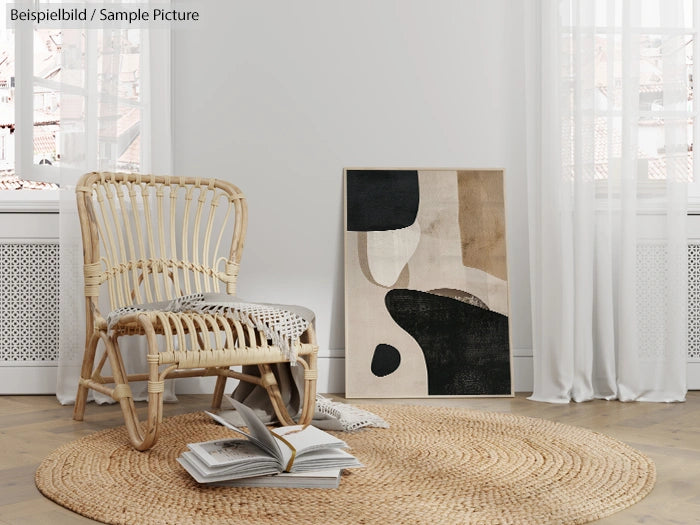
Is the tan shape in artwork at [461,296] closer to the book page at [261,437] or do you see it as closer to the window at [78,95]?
the window at [78,95]

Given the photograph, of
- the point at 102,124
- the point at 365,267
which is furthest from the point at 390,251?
the point at 102,124

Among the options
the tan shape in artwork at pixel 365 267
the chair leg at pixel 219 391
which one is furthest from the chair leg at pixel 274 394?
the tan shape in artwork at pixel 365 267

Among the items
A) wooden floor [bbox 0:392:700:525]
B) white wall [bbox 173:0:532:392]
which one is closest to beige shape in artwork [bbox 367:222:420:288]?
white wall [bbox 173:0:532:392]

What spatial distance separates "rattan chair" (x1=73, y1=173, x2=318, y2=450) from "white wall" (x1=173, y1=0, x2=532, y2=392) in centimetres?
21

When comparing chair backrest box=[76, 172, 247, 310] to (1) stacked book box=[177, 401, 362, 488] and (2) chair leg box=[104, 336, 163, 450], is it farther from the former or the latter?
(1) stacked book box=[177, 401, 362, 488]

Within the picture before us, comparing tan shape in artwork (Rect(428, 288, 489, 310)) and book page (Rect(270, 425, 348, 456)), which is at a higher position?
tan shape in artwork (Rect(428, 288, 489, 310))

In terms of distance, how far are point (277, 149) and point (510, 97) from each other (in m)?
0.97

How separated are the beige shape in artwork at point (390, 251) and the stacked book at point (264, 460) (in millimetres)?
1267

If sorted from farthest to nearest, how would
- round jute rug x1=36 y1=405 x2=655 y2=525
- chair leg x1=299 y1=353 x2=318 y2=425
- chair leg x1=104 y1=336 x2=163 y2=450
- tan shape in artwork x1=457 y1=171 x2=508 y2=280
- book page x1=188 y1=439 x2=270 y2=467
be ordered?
tan shape in artwork x1=457 y1=171 x2=508 y2=280 < chair leg x1=299 y1=353 x2=318 y2=425 < chair leg x1=104 y1=336 x2=163 y2=450 < book page x1=188 y1=439 x2=270 y2=467 < round jute rug x1=36 y1=405 x2=655 y2=525

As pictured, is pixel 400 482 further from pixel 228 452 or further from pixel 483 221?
pixel 483 221

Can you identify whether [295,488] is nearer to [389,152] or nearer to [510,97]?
[389,152]

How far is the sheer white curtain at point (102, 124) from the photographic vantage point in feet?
8.42

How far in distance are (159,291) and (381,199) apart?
3.12 feet

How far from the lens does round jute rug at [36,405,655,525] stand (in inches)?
53.6
